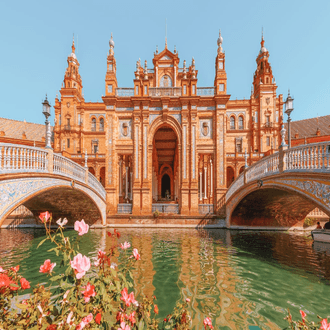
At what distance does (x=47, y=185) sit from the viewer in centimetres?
842

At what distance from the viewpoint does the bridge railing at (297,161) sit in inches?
251

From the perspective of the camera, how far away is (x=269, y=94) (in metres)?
31.5

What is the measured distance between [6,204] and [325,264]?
11355mm

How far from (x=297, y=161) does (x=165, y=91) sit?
12.5 meters

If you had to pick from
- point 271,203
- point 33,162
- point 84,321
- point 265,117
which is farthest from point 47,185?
point 265,117

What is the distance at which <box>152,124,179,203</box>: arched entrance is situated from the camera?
22.1 metres

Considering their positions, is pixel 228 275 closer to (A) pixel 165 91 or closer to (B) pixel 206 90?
(B) pixel 206 90

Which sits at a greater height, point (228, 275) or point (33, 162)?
point (33, 162)

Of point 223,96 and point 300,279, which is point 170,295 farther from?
point 223,96

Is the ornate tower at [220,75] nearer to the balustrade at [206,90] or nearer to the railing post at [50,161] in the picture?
the balustrade at [206,90]

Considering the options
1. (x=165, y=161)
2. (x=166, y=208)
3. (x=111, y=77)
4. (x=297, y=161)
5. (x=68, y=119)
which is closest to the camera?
(x=297, y=161)

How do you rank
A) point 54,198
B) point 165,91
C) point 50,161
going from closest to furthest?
point 50,161 < point 54,198 < point 165,91

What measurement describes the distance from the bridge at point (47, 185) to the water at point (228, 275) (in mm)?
2628

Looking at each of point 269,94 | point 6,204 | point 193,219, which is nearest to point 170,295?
point 6,204
